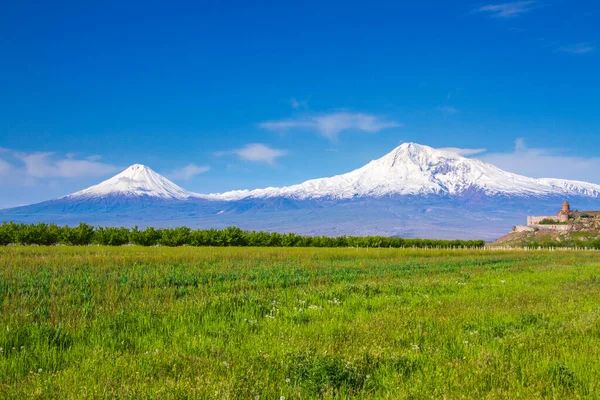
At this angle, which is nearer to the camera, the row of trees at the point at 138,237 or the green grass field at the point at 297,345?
the green grass field at the point at 297,345

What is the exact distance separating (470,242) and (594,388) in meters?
136

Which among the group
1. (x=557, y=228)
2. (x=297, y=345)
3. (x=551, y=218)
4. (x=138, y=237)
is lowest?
(x=297, y=345)

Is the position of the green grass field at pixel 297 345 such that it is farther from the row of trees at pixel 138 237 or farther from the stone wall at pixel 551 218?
the stone wall at pixel 551 218

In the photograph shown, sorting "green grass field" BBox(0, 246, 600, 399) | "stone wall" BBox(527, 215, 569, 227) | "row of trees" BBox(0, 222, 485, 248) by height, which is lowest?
"green grass field" BBox(0, 246, 600, 399)

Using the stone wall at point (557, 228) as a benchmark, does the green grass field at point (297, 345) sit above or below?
below

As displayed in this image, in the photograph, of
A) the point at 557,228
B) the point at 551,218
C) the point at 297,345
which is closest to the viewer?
the point at 297,345

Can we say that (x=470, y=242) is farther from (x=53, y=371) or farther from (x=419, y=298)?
(x=53, y=371)

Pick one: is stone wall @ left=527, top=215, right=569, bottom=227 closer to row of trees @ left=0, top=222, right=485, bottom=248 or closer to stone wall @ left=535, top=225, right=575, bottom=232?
stone wall @ left=535, top=225, right=575, bottom=232

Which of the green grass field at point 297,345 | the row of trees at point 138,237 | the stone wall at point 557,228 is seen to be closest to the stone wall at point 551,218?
the stone wall at point 557,228

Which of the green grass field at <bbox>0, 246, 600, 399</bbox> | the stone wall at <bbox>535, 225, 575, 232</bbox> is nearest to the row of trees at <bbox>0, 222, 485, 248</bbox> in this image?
the green grass field at <bbox>0, 246, 600, 399</bbox>

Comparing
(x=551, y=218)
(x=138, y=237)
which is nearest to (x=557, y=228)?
(x=551, y=218)

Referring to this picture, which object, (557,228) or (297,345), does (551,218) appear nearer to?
(557,228)

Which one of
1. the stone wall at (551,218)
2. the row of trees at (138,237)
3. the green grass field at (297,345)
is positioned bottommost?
the green grass field at (297,345)

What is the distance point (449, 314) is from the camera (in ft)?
40.7
